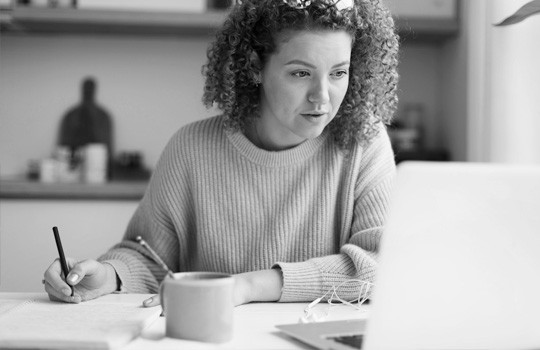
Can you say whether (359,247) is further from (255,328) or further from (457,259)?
(457,259)

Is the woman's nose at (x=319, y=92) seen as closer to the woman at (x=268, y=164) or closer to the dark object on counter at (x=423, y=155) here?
the woman at (x=268, y=164)

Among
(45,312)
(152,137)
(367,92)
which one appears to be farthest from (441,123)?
(45,312)

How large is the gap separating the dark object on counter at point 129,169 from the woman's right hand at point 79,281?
66.8 inches

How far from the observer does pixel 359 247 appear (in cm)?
138

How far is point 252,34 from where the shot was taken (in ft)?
4.96

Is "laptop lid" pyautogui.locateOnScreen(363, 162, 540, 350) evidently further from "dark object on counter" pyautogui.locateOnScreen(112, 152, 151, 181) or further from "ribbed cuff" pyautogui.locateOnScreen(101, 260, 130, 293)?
"dark object on counter" pyautogui.locateOnScreen(112, 152, 151, 181)

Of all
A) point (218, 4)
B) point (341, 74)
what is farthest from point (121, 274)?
point (218, 4)

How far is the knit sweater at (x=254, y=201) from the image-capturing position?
153 cm

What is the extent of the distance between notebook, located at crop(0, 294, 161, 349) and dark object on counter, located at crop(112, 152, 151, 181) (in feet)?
5.95

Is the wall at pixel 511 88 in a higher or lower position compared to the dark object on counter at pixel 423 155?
higher

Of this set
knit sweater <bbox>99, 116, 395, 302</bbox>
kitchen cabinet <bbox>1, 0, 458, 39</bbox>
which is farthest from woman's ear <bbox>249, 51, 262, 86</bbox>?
kitchen cabinet <bbox>1, 0, 458, 39</bbox>

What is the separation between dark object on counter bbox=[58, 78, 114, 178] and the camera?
304 centimetres

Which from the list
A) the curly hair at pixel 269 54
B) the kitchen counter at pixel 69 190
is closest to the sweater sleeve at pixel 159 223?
the curly hair at pixel 269 54

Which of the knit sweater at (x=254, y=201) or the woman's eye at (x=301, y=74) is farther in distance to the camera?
the knit sweater at (x=254, y=201)
